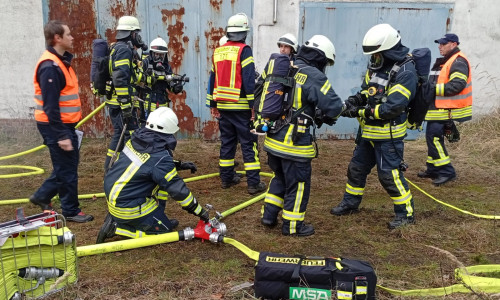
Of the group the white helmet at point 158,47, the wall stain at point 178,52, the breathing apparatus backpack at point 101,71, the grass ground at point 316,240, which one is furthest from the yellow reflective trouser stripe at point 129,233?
the wall stain at point 178,52

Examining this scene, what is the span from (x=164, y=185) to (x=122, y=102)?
2.25 metres

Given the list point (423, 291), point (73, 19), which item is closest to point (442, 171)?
point (423, 291)

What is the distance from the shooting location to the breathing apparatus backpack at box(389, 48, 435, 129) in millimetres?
4719

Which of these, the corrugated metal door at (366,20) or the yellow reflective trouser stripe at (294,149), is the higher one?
the corrugated metal door at (366,20)

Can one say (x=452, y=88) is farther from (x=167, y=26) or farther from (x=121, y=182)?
(x=167, y=26)

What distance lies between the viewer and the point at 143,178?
4129mm

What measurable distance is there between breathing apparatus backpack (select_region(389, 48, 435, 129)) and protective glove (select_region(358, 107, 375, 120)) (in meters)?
0.41

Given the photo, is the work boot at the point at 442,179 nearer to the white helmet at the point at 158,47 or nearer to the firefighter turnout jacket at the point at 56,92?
the white helmet at the point at 158,47

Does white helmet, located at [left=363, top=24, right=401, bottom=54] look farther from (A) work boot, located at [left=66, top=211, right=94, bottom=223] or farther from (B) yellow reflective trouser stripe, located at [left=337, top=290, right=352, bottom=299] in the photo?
(A) work boot, located at [left=66, top=211, right=94, bottom=223]

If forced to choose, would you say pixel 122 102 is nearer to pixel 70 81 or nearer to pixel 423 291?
pixel 70 81

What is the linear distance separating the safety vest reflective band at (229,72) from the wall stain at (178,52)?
2980mm

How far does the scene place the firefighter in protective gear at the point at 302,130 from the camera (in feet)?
14.2

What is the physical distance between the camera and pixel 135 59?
247 inches

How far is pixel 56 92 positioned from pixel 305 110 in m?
2.54
